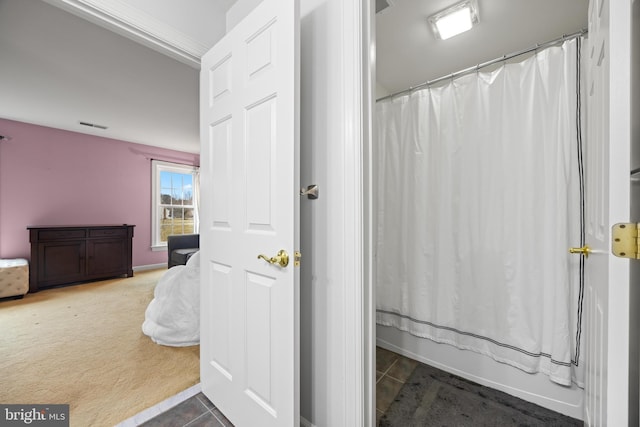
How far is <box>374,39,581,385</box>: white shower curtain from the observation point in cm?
140

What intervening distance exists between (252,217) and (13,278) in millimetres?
4115

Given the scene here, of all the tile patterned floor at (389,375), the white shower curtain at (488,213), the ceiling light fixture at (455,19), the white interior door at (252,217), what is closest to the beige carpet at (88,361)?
the white interior door at (252,217)

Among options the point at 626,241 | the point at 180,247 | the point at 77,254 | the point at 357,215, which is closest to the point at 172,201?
the point at 180,247

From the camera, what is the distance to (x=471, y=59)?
216 centimetres

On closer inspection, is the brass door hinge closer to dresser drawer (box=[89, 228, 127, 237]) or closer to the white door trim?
the white door trim

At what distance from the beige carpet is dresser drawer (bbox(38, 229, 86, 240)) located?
0.93m

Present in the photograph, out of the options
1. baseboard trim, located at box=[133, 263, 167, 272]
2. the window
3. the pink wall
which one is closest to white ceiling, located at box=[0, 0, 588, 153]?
the pink wall

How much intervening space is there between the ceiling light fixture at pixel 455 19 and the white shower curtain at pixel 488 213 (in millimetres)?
370

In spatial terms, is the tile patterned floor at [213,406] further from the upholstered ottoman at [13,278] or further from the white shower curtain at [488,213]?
the upholstered ottoman at [13,278]

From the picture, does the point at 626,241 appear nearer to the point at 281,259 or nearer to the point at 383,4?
the point at 281,259

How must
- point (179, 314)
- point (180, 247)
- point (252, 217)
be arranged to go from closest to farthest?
point (252, 217), point (179, 314), point (180, 247)

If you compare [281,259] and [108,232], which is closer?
[281,259]

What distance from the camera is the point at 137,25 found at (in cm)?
137

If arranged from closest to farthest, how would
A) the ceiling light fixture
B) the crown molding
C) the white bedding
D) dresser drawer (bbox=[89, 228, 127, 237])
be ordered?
the crown molding < the ceiling light fixture < the white bedding < dresser drawer (bbox=[89, 228, 127, 237])
